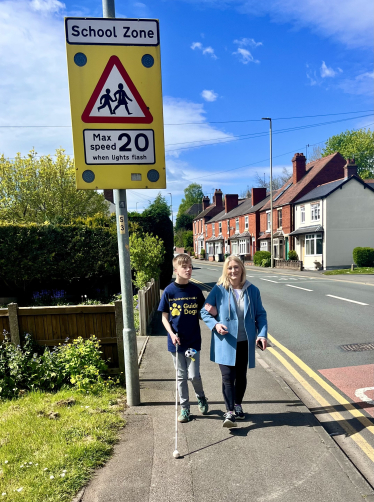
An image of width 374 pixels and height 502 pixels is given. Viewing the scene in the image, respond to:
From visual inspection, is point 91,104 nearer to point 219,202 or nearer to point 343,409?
point 343,409

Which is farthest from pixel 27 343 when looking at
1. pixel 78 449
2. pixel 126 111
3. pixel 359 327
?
pixel 359 327

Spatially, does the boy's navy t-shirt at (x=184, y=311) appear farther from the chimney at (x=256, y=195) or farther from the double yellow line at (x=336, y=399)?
the chimney at (x=256, y=195)

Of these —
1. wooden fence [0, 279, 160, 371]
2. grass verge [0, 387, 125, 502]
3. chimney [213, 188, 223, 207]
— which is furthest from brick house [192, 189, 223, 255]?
grass verge [0, 387, 125, 502]

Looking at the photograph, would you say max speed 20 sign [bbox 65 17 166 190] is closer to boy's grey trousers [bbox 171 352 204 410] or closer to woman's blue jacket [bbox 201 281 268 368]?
woman's blue jacket [bbox 201 281 268 368]

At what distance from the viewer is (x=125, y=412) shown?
4293mm

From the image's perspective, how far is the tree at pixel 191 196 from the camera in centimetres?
10606

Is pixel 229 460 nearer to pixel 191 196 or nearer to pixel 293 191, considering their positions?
pixel 293 191

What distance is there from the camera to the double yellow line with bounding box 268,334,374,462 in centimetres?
373

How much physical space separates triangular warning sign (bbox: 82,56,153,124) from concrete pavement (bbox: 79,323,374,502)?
3.50 m

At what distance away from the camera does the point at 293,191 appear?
3872cm

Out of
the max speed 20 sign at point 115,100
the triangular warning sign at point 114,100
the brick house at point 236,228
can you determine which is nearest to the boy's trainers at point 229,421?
the max speed 20 sign at point 115,100

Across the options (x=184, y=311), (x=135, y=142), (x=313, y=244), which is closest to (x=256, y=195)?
(x=313, y=244)

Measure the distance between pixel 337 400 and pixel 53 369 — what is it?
3.88 meters

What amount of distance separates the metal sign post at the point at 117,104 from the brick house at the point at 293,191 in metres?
33.9
